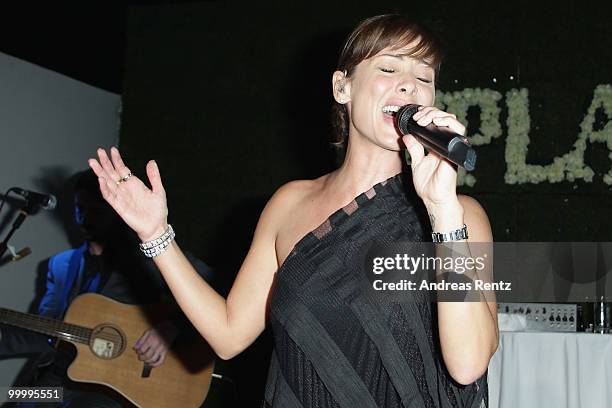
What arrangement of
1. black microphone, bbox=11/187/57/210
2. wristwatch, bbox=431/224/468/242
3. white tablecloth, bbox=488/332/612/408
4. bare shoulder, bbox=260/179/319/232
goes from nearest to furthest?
wristwatch, bbox=431/224/468/242 → bare shoulder, bbox=260/179/319/232 → white tablecloth, bbox=488/332/612/408 → black microphone, bbox=11/187/57/210

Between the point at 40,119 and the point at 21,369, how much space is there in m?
1.72

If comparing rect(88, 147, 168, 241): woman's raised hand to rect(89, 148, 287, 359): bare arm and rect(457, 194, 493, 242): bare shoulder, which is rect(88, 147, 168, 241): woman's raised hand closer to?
rect(89, 148, 287, 359): bare arm

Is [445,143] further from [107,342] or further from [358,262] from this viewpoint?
[107,342]

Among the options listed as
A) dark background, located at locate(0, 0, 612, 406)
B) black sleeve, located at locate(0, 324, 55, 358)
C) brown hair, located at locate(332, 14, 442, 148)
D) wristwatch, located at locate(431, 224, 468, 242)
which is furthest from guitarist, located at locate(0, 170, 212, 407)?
wristwatch, located at locate(431, 224, 468, 242)

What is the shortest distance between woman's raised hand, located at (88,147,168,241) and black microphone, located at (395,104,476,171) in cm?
55

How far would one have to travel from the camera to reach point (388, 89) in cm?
137

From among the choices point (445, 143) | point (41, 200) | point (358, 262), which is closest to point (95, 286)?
point (41, 200)

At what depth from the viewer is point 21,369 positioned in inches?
184

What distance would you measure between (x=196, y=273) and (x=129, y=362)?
7.18ft

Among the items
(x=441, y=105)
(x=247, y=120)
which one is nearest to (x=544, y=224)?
(x=441, y=105)

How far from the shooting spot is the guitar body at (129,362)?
344cm

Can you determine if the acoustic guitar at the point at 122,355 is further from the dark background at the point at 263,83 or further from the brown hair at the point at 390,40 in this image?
the brown hair at the point at 390,40

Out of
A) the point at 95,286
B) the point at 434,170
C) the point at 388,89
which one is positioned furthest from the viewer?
the point at 95,286

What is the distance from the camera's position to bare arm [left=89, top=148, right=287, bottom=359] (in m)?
1.43
